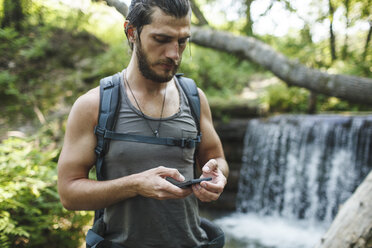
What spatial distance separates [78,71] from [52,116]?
217 cm

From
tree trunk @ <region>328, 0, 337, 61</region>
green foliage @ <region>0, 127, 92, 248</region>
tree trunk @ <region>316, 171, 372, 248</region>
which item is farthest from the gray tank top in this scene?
tree trunk @ <region>328, 0, 337, 61</region>

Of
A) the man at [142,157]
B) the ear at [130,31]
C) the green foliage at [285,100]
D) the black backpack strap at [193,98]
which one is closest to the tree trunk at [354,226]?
the man at [142,157]

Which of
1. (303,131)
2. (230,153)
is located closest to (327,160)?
(303,131)

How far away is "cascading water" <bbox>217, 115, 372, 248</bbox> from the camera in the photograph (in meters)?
6.76

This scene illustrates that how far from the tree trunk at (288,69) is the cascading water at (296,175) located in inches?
28.2

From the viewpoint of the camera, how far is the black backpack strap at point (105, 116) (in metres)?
1.55

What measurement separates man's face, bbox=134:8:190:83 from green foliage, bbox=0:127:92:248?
204 cm

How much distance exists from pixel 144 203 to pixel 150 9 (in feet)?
3.82

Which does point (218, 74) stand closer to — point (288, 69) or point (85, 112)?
point (288, 69)

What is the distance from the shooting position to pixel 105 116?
5.14 ft

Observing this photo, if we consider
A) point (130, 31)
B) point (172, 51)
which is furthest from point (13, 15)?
point (172, 51)

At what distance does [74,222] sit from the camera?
3797mm

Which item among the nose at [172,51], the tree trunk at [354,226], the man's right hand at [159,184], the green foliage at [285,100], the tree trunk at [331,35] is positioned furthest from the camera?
the green foliage at [285,100]

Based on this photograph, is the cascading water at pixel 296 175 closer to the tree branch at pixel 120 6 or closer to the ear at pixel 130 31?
the tree branch at pixel 120 6
